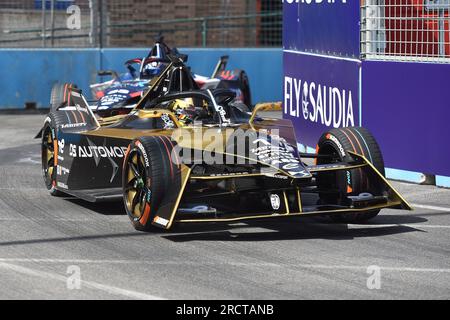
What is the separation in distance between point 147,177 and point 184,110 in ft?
6.22

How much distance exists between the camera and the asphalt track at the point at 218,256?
6.57 meters

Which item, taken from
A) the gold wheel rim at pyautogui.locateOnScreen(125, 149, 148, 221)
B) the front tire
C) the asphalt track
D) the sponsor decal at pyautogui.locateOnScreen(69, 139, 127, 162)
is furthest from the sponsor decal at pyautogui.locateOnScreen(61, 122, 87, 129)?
the gold wheel rim at pyautogui.locateOnScreen(125, 149, 148, 221)

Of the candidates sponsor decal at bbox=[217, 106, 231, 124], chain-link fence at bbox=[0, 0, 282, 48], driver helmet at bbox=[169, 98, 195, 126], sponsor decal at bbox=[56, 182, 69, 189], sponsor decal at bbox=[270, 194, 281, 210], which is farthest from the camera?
chain-link fence at bbox=[0, 0, 282, 48]

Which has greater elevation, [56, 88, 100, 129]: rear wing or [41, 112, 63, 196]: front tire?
[56, 88, 100, 129]: rear wing

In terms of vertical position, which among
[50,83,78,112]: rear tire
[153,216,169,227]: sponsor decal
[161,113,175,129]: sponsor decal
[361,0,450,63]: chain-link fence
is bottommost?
[153,216,169,227]: sponsor decal

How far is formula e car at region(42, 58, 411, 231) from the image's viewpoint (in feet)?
27.0

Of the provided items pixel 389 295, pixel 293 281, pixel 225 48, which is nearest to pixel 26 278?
pixel 293 281

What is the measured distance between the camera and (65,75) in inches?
818

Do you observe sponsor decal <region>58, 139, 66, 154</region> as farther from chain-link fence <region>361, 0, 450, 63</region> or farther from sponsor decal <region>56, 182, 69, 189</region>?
chain-link fence <region>361, 0, 450, 63</region>

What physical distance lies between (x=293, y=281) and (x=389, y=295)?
0.71m

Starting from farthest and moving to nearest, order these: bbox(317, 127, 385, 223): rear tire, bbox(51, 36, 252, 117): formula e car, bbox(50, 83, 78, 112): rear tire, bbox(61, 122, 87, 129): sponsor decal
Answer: bbox(51, 36, 252, 117): formula e car, bbox(50, 83, 78, 112): rear tire, bbox(61, 122, 87, 129): sponsor decal, bbox(317, 127, 385, 223): rear tire

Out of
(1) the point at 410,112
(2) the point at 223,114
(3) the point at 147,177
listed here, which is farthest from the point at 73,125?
(1) the point at 410,112

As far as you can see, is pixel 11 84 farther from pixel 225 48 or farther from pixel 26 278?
pixel 26 278

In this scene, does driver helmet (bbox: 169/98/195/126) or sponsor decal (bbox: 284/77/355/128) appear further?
sponsor decal (bbox: 284/77/355/128)
